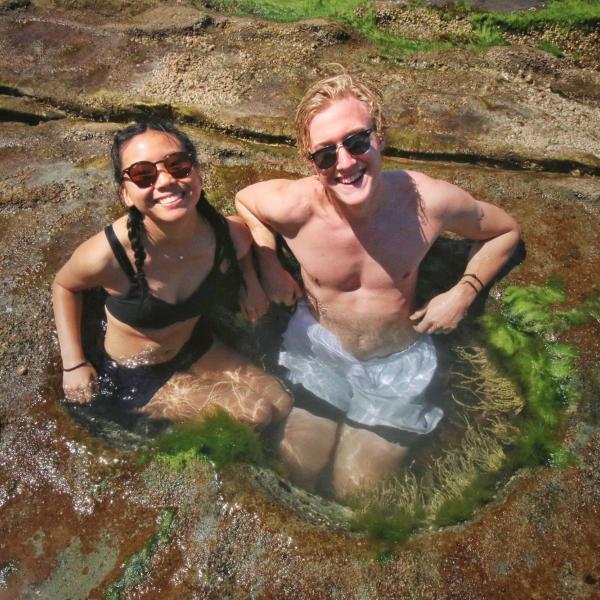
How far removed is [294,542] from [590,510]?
1.29m

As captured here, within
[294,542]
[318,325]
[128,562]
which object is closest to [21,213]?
[318,325]

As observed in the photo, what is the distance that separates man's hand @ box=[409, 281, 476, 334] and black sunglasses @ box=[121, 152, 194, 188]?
61.7 inches

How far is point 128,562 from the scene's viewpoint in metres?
2.55

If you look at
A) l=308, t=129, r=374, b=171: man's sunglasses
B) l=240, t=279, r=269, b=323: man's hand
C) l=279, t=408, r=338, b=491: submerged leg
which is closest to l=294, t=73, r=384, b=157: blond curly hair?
l=308, t=129, r=374, b=171: man's sunglasses

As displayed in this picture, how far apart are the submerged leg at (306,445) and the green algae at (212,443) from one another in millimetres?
224

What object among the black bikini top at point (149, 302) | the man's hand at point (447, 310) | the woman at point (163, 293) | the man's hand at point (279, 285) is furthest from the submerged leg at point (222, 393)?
the man's hand at point (447, 310)

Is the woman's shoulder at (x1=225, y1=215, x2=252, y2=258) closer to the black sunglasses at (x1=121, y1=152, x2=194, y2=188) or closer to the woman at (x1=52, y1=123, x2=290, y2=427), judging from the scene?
the woman at (x1=52, y1=123, x2=290, y2=427)

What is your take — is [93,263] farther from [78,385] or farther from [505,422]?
[505,422]

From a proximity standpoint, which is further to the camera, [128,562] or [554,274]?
[554,274]

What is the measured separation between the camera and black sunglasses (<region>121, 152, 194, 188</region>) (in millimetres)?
2590

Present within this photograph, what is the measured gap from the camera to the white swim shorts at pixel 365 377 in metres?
3.47

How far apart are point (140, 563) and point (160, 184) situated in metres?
1.63

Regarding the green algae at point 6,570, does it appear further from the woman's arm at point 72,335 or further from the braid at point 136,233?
the braid at point 136,233

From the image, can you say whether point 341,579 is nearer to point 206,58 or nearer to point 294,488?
point 294,488
